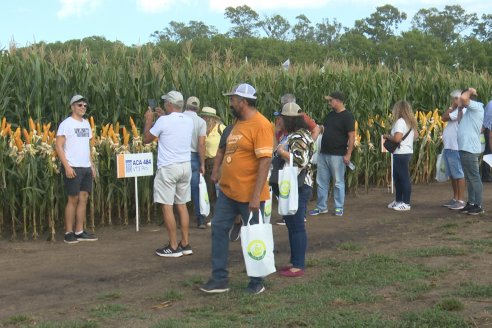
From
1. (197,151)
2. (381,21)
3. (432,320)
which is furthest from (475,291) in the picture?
(381,21)

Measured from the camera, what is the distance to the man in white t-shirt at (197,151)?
10587mm

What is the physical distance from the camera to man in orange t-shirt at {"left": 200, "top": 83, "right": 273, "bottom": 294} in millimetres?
6785

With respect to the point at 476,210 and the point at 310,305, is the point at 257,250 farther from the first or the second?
the point at 476,210

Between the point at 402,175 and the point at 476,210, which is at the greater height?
the point at 402,175

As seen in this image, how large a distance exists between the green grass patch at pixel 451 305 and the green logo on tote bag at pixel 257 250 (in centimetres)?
169

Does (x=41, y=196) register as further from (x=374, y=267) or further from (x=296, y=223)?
(x=374, y=267)

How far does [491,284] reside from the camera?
684 centimetres

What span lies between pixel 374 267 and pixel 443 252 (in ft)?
3.93

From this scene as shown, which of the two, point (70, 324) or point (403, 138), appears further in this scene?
point (403, 138)

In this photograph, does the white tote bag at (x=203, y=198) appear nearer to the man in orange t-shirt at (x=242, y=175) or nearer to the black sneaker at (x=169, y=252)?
the black sneaker at (x=169, y=252)

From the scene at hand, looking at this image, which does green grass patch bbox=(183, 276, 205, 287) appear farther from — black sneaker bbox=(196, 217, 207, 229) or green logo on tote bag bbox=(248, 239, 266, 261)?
black sneaker bbox=(196, 217, 207, 229)

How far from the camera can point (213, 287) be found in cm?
697

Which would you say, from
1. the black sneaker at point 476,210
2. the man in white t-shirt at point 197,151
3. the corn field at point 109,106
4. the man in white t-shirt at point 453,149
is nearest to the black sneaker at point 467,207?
the black sneaker at point 476,210

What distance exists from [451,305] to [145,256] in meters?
4.26
